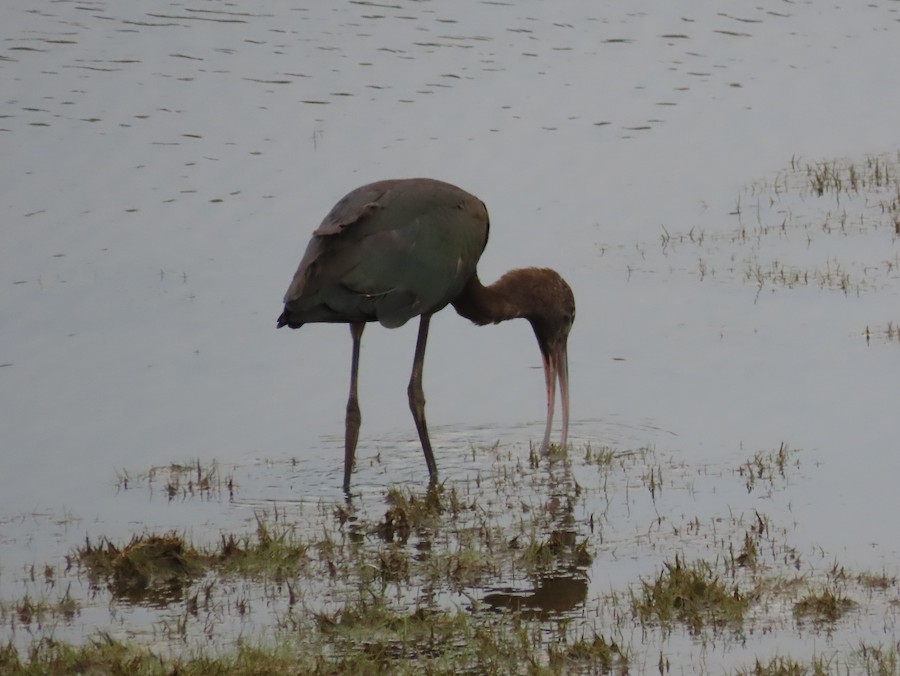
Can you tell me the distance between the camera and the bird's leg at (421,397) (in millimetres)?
8625

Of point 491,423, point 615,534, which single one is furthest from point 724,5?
point 615,534

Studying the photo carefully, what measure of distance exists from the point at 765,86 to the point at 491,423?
12661 mm

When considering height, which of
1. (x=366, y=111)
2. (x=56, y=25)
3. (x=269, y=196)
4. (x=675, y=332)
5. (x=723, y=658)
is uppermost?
(x=56, y=25)

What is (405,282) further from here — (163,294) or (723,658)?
(163,294)

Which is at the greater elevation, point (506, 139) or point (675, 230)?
point (506, 139)

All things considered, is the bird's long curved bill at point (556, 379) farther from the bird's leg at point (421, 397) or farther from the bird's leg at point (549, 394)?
the bird's leg at point (421, 397)

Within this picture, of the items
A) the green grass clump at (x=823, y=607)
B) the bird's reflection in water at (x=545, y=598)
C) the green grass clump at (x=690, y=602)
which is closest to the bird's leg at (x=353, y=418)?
the bird's reflection in water at (x=545, y=598)

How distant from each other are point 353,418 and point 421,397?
39cm

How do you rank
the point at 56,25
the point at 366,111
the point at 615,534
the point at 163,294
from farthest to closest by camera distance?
the point at 56,25, the point at 366,111, the point at 163,294, the point at 615,534

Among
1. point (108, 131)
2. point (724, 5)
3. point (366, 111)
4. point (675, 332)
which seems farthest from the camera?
point (724, 5)

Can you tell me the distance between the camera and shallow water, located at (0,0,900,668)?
8.95 metres

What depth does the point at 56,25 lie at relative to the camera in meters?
22.6

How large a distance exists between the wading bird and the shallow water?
717mm

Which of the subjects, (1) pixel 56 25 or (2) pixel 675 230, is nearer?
(2) pixel 675 230
